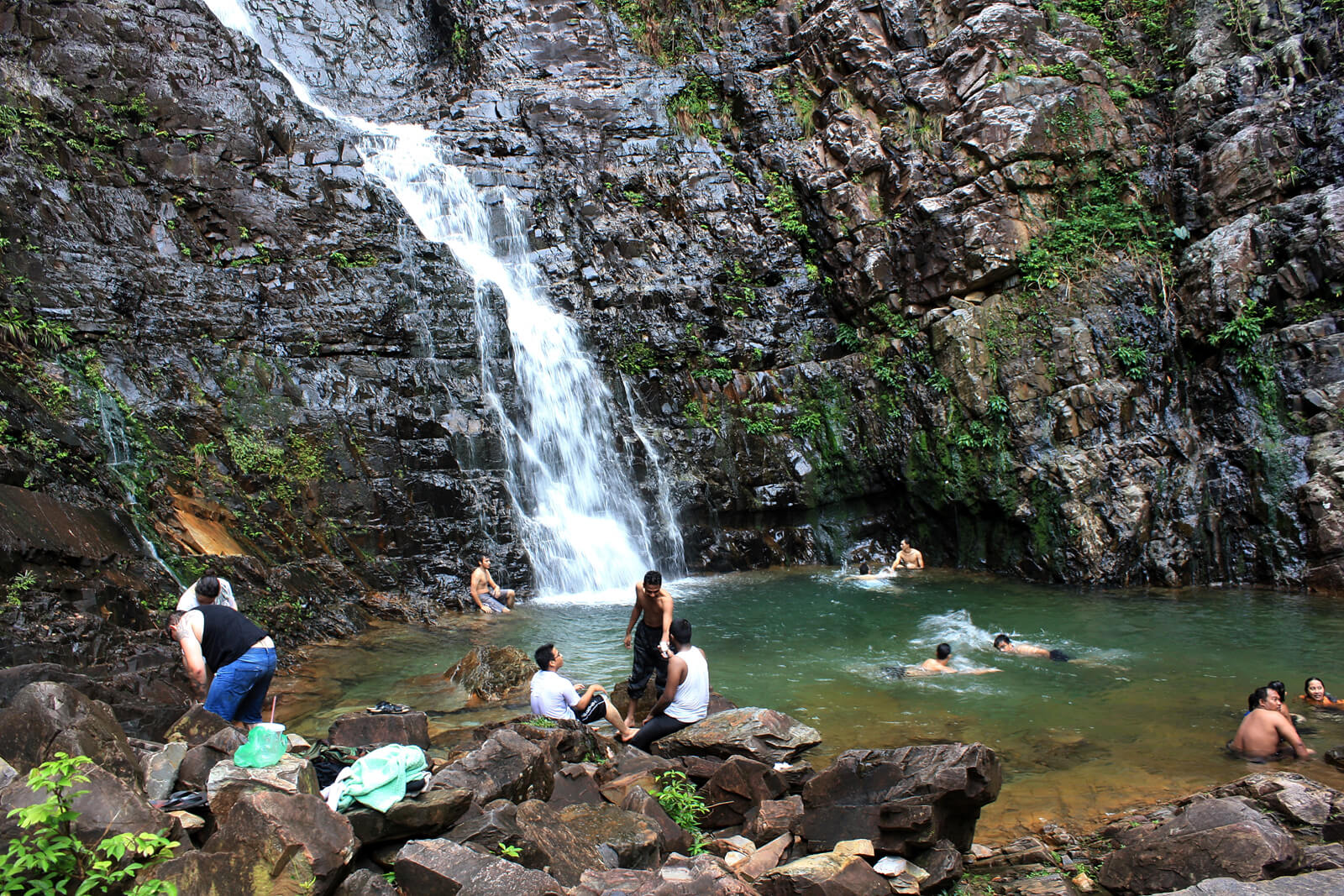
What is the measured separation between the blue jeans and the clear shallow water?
58.5 inches

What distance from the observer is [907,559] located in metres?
16.5

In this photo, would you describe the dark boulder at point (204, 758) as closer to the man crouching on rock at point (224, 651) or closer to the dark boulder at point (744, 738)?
the man crouching on rock at point (224, 651)

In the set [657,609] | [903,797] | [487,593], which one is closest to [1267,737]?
[903,797]

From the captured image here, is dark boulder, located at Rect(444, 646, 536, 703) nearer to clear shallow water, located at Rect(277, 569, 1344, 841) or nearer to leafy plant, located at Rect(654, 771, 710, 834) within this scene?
clear shallow water, located at Rect(277, 569, 1344, 841)

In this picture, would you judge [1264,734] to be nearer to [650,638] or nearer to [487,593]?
[650,638]

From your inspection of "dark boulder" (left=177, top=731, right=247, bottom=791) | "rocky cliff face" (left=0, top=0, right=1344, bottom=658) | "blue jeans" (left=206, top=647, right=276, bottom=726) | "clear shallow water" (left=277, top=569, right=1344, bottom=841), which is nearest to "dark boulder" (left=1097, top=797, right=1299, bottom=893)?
"clear shallow water" (left=277, top=569, right=1344, bottom=841)

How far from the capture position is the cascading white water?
593 inches

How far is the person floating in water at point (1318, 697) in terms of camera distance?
786 cm

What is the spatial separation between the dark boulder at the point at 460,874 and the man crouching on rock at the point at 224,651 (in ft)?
9.07

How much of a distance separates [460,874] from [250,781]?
1.31m

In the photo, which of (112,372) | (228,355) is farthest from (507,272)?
(112,372)

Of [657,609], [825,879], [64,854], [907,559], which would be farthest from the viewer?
[907,559]

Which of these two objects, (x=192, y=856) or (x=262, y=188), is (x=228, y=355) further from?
(x=192, y=856)

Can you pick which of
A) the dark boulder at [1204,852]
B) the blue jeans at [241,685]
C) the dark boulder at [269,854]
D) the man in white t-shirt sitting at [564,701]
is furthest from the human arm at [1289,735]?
the blue jeans at [241,685]
